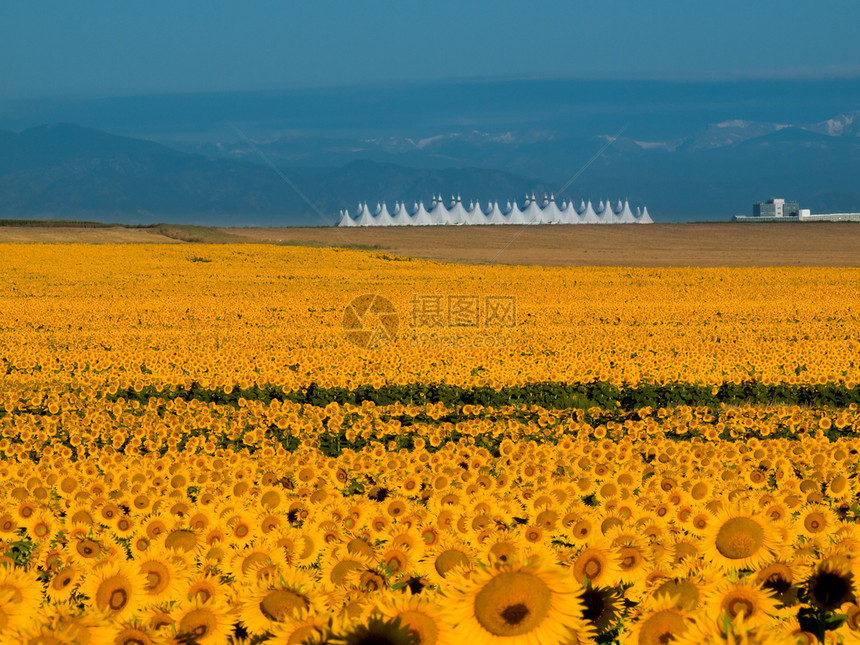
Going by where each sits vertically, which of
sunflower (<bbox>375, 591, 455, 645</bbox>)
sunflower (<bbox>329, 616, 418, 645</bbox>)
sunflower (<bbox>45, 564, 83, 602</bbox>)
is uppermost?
sunflower (<bbox>329, 616, 418, 645</bbox>)

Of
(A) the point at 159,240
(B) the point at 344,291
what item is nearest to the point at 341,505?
(B) the point at 344,291

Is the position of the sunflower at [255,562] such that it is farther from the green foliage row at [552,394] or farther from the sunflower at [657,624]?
the green foliage row at [552,394]

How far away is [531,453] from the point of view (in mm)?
9562

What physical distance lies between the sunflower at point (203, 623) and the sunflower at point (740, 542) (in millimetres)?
2240

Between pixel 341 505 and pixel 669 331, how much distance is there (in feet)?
65.5

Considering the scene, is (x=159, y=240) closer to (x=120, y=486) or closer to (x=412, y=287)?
(x=412, y=287)

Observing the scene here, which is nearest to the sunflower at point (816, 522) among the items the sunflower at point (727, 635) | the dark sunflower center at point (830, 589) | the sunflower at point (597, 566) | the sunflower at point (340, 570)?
the sunflower at point (597, 566)

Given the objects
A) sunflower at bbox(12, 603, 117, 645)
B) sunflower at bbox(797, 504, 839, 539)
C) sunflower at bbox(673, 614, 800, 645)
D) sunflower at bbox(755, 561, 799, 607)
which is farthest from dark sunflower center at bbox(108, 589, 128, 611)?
sunflower at bbox(797, 504, 839, 539)

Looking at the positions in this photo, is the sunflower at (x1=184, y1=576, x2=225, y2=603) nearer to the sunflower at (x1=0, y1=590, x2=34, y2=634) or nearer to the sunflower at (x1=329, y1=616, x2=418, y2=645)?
the sunflower at (x1=0, y1=590, x2=34, y2=634)

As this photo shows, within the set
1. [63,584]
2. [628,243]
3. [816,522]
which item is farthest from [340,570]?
[628,243]

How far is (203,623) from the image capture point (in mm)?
3096

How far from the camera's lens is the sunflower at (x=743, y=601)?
2945 millimetres

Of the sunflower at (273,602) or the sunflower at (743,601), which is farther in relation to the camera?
the sunflower at (273,602)

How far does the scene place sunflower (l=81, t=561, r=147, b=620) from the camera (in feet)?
11.9
